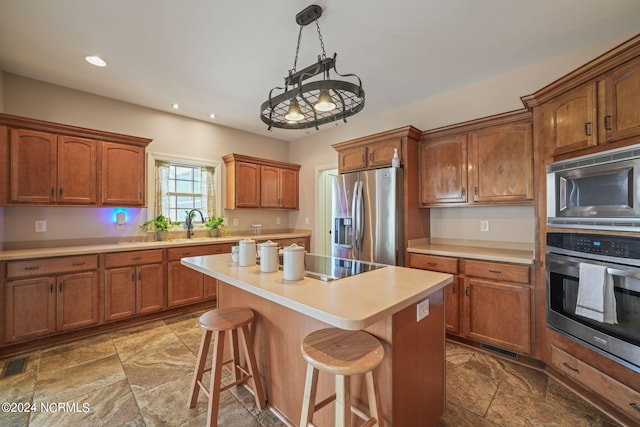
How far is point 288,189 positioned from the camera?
17.1 ft

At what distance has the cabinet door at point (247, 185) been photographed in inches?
177

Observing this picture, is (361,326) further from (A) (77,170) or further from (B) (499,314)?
(A) (77,170)

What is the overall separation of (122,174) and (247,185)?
1721 mm

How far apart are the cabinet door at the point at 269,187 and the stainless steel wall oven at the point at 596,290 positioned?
12.8 feet

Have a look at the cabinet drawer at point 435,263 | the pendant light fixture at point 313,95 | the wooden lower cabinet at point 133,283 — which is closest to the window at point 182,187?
the wooden lower cabinet at point 133,283

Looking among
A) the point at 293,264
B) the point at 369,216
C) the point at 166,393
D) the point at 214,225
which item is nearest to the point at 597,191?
the point at 369,216

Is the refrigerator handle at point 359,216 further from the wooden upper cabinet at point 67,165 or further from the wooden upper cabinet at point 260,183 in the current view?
the wooden upper cabinet at point 67,165

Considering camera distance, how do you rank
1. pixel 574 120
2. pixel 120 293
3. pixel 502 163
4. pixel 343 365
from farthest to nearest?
pixel 120 293 < pixel 502 163 < pixel 574 120 < pixel 343 365

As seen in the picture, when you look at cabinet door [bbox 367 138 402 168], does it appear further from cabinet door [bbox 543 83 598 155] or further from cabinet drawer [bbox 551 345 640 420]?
cabinet drawer [bbox 551 345 640 420]

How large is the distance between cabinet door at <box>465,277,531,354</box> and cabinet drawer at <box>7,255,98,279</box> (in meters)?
3.91

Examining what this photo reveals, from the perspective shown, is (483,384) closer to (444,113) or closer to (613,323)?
(613,323)

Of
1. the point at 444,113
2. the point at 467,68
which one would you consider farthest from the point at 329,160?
the point at 467,68

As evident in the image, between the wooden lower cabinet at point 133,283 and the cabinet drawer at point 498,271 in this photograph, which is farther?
the wooden lower cabinet at point 133,283

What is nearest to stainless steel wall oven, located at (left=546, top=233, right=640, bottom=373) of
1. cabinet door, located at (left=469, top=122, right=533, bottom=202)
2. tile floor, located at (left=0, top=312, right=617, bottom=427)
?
tile floor, located at (left=0, top=312, right=617, bottom=427)
